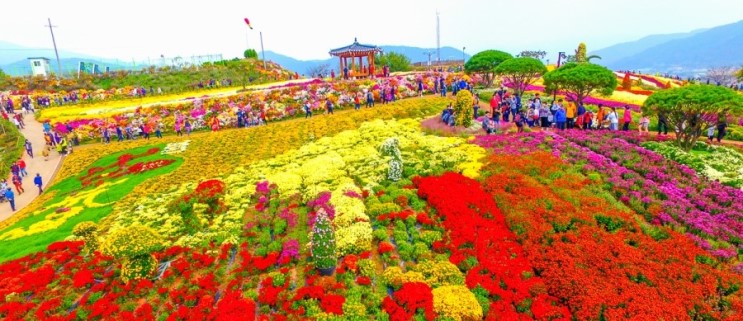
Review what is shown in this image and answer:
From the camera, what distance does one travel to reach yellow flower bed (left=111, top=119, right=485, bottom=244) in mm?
17625

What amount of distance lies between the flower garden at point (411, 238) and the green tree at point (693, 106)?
140cm

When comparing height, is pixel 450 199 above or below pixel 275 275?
above

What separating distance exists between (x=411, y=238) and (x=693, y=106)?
1702cm

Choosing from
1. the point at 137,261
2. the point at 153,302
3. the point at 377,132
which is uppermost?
the point at 377,132

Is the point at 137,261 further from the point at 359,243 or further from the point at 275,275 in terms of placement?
the point at 359,243

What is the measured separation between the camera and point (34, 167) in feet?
112

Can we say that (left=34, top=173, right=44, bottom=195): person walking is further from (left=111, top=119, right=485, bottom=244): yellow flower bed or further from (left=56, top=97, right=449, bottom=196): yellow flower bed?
(left=111, top=119, right=485, bottom=244): yellow flower bed

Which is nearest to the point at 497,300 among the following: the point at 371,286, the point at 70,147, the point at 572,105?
the point at 371,286

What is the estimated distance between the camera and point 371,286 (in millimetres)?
13461

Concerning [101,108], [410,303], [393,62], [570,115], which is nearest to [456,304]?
[410,303]

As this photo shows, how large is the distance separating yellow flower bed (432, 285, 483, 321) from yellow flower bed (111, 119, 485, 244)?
3974 millimetres

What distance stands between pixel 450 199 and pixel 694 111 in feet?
48.0

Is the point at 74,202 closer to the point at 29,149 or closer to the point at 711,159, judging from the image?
the point at 29,149

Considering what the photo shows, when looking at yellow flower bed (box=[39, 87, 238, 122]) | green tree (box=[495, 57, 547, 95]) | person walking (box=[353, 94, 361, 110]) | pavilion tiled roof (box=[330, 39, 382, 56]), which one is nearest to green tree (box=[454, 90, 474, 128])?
green tree (box=[495, 57, 547, 95])
